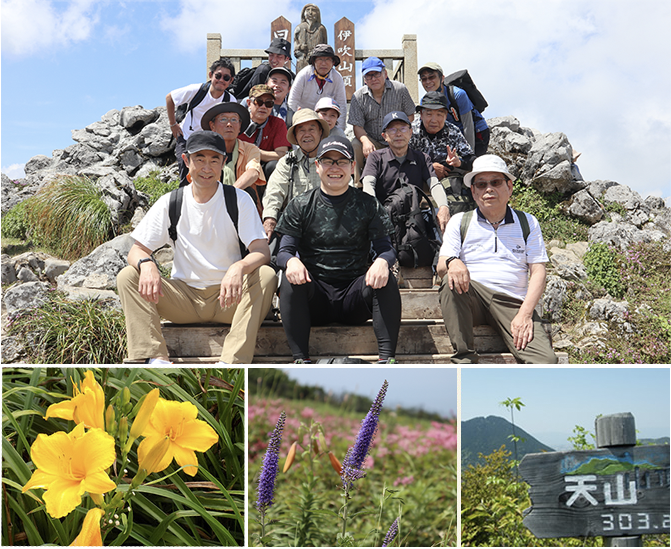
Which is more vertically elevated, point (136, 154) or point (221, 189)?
point (136, 154)

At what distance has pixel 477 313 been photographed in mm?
3738

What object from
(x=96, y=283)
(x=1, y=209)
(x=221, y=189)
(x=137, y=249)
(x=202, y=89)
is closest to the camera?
(x=137, y=249)

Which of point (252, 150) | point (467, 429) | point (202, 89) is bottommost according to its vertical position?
point (467, 429)

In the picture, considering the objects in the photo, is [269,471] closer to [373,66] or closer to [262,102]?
[262,102]

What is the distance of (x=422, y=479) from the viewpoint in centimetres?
190

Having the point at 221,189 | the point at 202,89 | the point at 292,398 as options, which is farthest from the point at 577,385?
the point at 202,89

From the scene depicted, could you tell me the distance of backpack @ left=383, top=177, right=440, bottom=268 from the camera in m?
4.71

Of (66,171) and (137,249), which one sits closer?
(137,249)

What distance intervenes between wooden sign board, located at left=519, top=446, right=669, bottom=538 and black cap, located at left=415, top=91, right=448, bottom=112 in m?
4.38

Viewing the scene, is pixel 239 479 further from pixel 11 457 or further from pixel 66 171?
pixel 66 171

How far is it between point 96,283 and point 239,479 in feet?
18.3

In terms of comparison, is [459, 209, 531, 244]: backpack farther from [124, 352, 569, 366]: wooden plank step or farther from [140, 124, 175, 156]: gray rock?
[140, 124, 175, 156]: gray rock

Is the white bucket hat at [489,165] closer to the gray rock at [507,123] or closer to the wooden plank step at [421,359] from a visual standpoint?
the wooden plank step at [421,359]

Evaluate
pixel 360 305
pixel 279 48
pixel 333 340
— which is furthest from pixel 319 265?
pixel 279 48
